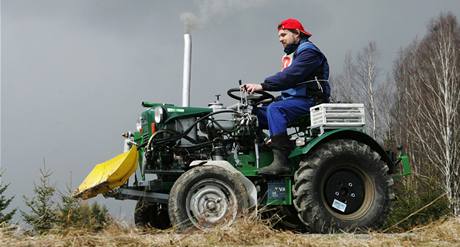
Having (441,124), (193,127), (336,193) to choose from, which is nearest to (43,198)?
(193,127)

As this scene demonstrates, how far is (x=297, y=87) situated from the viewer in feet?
21.1

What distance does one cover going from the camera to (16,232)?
4629 millimetres

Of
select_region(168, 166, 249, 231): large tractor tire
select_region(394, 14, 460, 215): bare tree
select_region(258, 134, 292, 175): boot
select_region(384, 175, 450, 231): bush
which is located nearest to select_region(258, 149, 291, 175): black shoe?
select_region(258, 134, 292, 175): boot

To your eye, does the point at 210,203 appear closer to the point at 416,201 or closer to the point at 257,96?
the point at 257,96

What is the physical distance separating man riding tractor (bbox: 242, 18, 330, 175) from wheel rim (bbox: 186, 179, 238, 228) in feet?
1.61

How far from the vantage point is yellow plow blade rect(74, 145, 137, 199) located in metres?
5.90

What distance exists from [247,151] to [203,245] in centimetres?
230

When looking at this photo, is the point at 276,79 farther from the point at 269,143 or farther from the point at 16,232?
the point at 16,232

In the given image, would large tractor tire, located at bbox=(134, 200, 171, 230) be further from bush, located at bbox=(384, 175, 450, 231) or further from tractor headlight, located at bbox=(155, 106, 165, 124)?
bush, located at bbox=(384, 175, 450, 231)

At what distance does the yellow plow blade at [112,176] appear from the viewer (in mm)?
5898

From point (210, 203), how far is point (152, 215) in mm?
1516

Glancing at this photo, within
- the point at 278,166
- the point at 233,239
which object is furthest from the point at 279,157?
the point at 233,239

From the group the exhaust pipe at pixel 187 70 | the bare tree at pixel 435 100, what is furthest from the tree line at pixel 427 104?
the exhaust pipe at pixel 187 70

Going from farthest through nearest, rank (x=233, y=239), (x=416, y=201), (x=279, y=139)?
(x=416, y=201) → (x=279, y=139) → (x=233, y=239)
